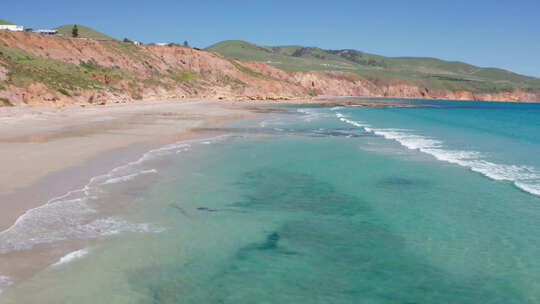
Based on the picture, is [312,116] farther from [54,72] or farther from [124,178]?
[124,178]

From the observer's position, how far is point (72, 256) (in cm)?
859

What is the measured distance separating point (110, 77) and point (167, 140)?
49.4 m

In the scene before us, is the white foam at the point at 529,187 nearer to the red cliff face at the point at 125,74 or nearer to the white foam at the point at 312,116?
the white foam at the point at 312,116

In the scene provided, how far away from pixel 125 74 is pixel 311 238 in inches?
2903

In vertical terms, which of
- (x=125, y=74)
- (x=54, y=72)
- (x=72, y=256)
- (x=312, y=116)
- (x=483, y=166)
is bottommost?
(x=312, y=116)

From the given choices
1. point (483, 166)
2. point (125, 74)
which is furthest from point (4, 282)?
point (125, 74)

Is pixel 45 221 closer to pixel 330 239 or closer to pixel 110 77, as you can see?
pixel 330 239

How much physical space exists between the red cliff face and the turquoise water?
119ft

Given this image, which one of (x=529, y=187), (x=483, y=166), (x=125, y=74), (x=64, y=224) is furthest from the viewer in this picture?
(x=125, y=74)

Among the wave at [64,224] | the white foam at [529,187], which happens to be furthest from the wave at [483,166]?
the wave at [64,224]

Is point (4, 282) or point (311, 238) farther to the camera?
point (311, 238)

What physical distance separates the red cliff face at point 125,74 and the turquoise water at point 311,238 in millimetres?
36283

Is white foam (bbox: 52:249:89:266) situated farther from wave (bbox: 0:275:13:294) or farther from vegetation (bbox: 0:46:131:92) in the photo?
vegetation (bbox: 0:46:131:92)

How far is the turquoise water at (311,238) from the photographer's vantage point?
7539 mm
